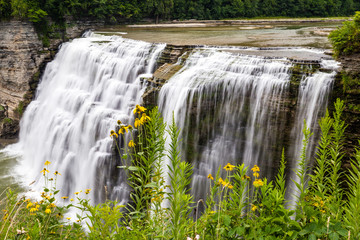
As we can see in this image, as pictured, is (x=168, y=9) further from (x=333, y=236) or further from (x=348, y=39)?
(x=333, y=236)

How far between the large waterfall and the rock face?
1.28m

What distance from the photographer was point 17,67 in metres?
20.9

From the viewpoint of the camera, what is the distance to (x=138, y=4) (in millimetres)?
32719

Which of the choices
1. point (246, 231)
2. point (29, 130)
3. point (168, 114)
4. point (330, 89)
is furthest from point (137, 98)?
point (246, 231)

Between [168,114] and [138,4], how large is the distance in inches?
950

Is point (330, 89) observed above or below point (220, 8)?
below

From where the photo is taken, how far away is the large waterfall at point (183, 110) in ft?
32.6

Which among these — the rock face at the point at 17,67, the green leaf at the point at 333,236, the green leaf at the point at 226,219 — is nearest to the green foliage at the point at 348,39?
the green leaf at the point at 333,236

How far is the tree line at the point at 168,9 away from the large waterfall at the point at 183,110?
532cm

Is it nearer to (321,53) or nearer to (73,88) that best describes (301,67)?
(321,53)

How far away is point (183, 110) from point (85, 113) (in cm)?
609

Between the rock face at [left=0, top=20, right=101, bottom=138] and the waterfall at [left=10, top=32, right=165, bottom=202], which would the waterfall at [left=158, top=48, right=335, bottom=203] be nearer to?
the waterfall at [left=10, top=32, right=165, bottom=202]

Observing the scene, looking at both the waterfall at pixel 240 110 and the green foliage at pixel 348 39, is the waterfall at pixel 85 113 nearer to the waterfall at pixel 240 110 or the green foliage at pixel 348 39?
the waterfall at pixel 240 110

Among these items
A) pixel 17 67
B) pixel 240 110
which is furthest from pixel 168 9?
pixel 240 110
